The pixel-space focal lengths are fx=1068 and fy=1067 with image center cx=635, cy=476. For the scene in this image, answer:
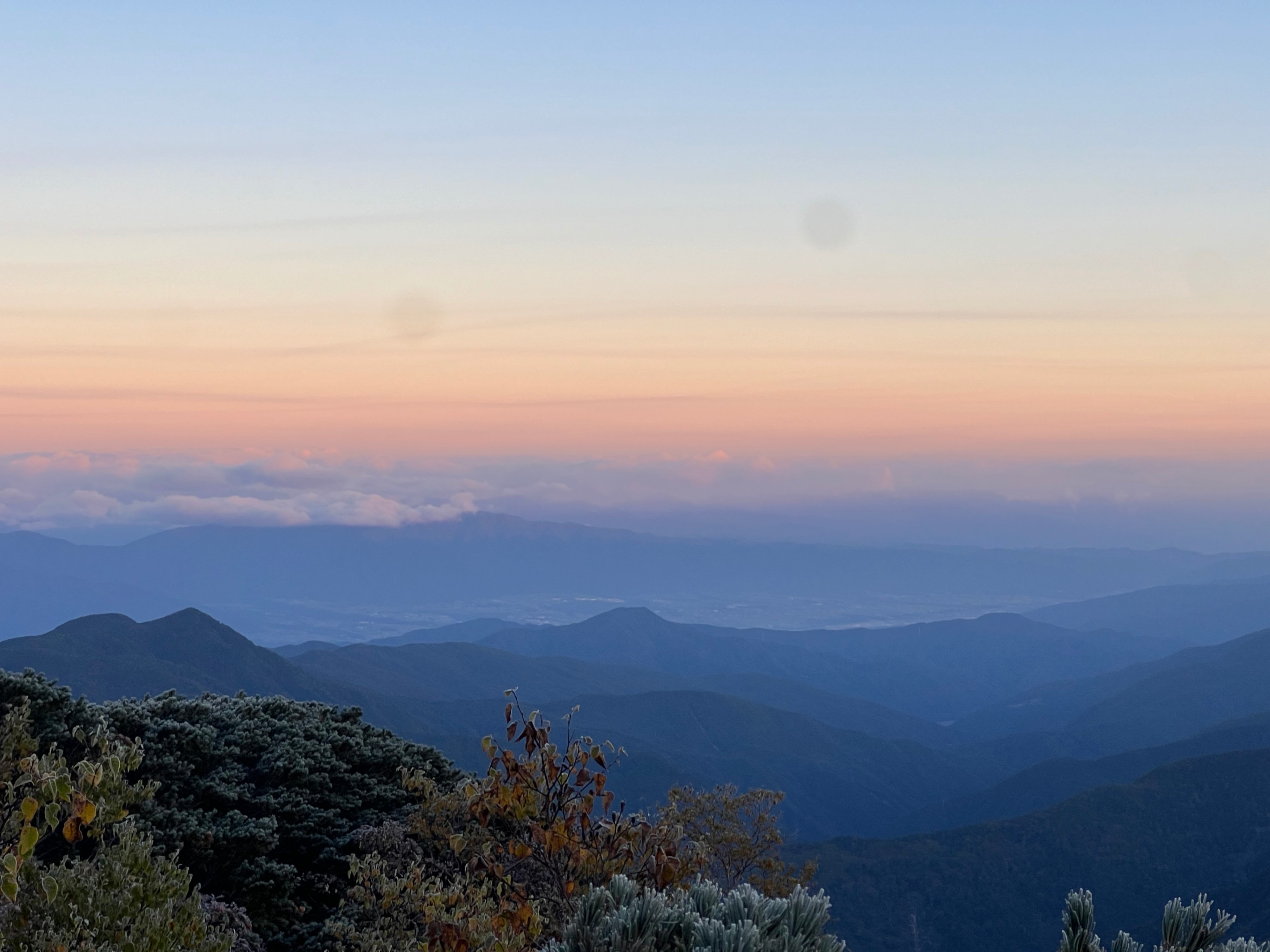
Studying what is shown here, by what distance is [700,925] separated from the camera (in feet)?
21.1

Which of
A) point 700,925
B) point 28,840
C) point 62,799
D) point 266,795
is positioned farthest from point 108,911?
point 266,795

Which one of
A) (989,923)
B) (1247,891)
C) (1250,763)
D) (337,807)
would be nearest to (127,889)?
(337,807)

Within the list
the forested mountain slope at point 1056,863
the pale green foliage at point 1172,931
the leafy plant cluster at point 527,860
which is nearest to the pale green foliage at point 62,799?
the leafy plant cluster at point 527,860

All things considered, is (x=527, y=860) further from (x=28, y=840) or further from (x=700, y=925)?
(x=700, y=925)

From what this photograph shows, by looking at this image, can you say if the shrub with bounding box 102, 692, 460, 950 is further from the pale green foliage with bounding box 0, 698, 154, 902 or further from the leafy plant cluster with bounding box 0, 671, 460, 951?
the pale green foliage with bounding box 0, 698, 154, 902

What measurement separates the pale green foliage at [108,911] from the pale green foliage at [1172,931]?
803 cm

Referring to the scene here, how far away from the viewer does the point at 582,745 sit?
37.7ft

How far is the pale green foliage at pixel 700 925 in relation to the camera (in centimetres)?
641

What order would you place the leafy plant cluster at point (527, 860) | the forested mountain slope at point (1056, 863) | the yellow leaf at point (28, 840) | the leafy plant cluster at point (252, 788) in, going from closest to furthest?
1. the yellow leaf at point (28, 840)
2. the leafy plant cluster at point (527, 860)
3. the leafy plant cluster at point (252, 788)
4. the forested mountain slope at point (1056, 863)

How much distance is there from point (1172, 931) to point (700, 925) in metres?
2.88

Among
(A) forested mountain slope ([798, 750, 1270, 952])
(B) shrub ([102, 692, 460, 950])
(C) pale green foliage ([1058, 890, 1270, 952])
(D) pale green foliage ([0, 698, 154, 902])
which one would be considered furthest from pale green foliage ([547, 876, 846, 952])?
(A) forested mountain slope ([798, 750, 1270, 952])

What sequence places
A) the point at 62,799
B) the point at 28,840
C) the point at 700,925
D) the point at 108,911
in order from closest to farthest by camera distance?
the point at 700,925 → the point at 28,840 → the point at 62,799 → the point at 108,911

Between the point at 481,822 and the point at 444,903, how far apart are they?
402 centimetres

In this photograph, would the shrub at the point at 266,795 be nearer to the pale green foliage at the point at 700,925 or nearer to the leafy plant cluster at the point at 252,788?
the leafy plant cluster at the point at 252,788
